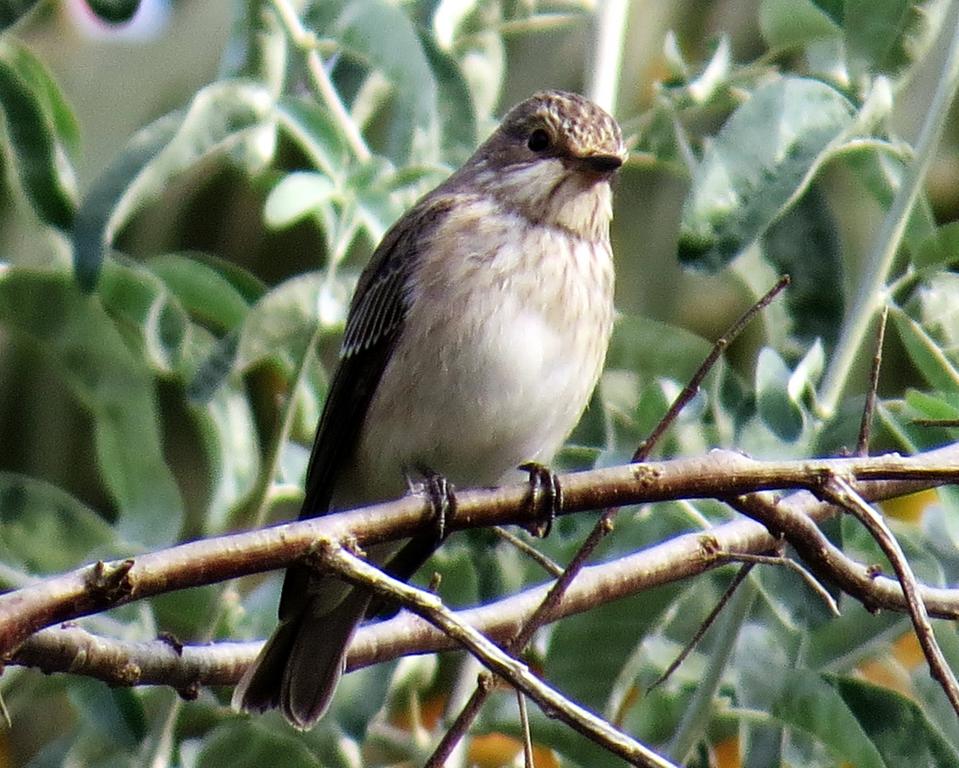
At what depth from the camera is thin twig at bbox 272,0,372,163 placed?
13.4 ft

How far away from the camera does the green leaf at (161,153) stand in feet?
12.6

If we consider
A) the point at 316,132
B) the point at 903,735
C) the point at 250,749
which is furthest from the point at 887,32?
the point at 250,749

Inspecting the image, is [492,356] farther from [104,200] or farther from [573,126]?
[104,200]

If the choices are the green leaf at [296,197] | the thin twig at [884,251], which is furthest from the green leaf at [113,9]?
the thin twig at [884,251]

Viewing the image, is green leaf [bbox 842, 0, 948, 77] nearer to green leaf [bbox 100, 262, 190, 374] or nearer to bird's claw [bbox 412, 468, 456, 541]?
bird's claw [bbox 412, 468, 456, 541]

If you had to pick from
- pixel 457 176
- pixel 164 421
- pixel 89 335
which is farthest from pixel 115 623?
pixel 164 421

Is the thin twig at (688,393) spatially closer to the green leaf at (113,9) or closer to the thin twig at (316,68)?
the thin twig at (316,68)

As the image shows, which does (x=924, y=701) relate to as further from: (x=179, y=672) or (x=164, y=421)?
(x=164, y=421)

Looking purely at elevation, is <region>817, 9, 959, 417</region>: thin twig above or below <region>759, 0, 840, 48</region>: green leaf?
below

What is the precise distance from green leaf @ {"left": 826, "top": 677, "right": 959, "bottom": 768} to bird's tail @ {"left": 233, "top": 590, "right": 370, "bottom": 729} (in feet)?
3.54

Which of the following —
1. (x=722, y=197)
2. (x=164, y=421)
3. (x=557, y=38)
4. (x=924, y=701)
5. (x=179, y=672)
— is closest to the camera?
(x=179, y=672)

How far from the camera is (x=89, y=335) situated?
4246 millimetres

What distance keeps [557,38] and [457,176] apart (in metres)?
1.90

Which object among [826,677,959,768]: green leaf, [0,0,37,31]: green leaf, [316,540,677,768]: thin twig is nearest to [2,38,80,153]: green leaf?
[0,0,37,31]: green leaf
